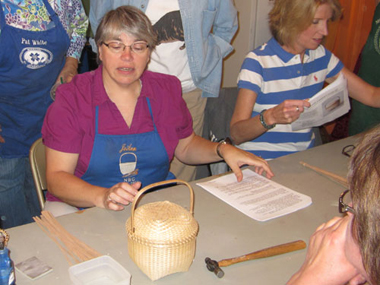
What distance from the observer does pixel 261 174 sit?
1.71 m

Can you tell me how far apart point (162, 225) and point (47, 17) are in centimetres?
146

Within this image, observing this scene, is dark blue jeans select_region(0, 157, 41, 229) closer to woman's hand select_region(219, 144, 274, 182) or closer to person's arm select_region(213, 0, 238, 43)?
woman's hand select_region(219, 144, 274, 182)

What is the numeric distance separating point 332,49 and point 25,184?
101 inches

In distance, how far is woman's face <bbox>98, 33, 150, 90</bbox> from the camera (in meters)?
1.64

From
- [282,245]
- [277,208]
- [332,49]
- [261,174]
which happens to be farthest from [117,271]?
[332,49]

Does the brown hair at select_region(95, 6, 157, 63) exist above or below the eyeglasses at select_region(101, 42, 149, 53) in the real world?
above

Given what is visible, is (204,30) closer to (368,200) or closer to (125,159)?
(125,159)

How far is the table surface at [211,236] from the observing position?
1106 mm

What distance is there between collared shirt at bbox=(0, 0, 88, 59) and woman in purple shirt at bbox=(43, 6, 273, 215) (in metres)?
0.52

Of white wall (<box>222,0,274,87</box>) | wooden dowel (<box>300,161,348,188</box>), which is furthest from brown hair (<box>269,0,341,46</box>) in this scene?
white wall (<box>222,0,274,87</box>)

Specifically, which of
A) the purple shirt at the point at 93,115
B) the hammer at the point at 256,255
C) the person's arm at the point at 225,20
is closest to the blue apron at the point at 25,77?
the purple shirt at the point at 93,115

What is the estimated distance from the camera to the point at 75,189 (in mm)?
1492

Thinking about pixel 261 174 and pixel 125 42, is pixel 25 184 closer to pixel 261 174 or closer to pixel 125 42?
pixel 125 42

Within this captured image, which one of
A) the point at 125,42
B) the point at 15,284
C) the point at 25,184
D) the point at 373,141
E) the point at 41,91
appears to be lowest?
the point at 25,184
